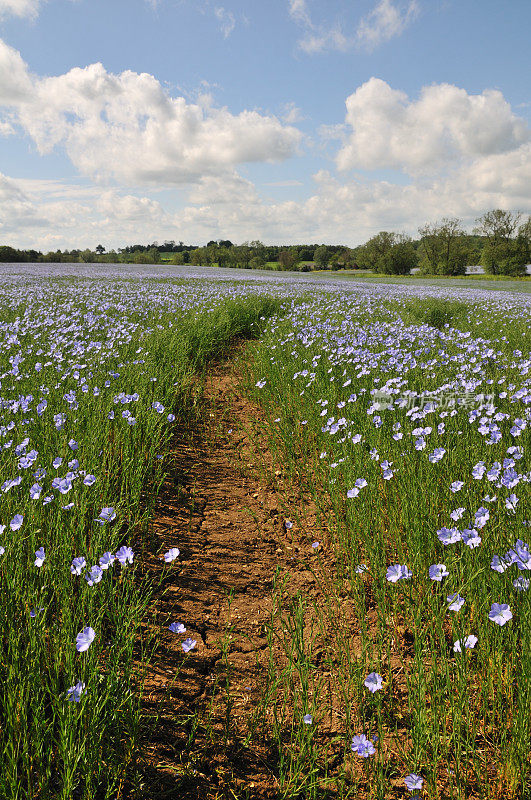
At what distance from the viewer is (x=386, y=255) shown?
232 feet

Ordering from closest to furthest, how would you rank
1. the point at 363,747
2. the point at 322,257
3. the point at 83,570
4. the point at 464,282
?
the point at 363,747, the point at 83,570, the point at 464,282, the point at 322,257

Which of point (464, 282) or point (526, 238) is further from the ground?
point (526, 238)

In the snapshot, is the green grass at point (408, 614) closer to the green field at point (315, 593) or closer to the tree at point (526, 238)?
the green field at point (315, 593)

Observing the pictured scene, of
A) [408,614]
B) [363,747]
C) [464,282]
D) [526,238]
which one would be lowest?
[408,614]

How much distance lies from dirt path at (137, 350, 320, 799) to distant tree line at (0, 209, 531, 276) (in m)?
58.0

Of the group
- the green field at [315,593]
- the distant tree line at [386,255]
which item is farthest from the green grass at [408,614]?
the distant tree line at [386,255]

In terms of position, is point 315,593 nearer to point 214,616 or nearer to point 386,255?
point 214,616

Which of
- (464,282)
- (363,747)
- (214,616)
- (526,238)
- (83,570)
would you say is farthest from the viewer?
(526,238)

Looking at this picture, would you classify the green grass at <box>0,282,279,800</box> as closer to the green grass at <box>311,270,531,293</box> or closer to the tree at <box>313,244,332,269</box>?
the green grass at <box>311,270,531,293</box>

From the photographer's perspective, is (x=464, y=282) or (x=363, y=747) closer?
(x=363, y=747)

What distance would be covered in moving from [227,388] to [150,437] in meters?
3.15

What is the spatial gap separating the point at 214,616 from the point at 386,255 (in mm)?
75240

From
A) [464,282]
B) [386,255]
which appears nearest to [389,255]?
[386,255]

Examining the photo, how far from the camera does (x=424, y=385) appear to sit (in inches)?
178
